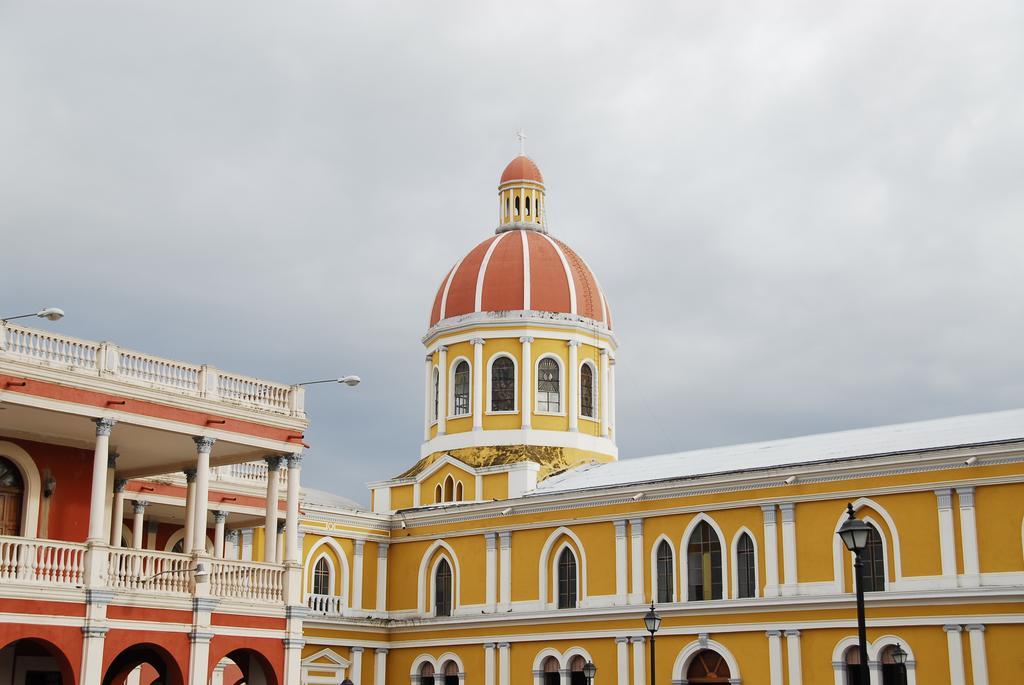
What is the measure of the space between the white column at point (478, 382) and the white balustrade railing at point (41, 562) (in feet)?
82.8

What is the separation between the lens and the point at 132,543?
37.9m

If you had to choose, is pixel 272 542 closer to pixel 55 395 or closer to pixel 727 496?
pixel 55 395

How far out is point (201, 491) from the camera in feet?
102

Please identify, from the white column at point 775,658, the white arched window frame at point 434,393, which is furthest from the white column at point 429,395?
the white column at point 775,658

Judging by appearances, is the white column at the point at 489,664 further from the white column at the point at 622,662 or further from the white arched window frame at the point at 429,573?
the white column at the point at 622,662

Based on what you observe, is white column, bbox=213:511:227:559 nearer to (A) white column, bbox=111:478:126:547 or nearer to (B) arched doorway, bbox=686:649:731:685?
(A) white column, bbox=111:478:126:547

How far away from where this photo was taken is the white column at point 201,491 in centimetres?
3061

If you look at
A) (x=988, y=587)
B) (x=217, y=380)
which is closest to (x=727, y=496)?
(x=988, y=587)

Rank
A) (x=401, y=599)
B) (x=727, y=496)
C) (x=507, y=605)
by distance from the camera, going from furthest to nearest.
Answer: (x=401, y=599), (x=507, y=605), (x=727, y=496)

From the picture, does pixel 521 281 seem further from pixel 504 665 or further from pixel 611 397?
pixel 504 665

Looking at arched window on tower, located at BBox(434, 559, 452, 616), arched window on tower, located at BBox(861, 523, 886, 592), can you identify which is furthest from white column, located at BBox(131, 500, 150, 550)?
arched window on tower, located at BBox(861, 523, 886, 592)

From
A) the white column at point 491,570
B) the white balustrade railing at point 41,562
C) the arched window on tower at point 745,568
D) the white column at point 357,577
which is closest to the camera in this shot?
the white balustrade railing at point 41,562

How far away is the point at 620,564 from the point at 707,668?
4.47 meters

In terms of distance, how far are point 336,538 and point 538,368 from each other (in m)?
10.6
